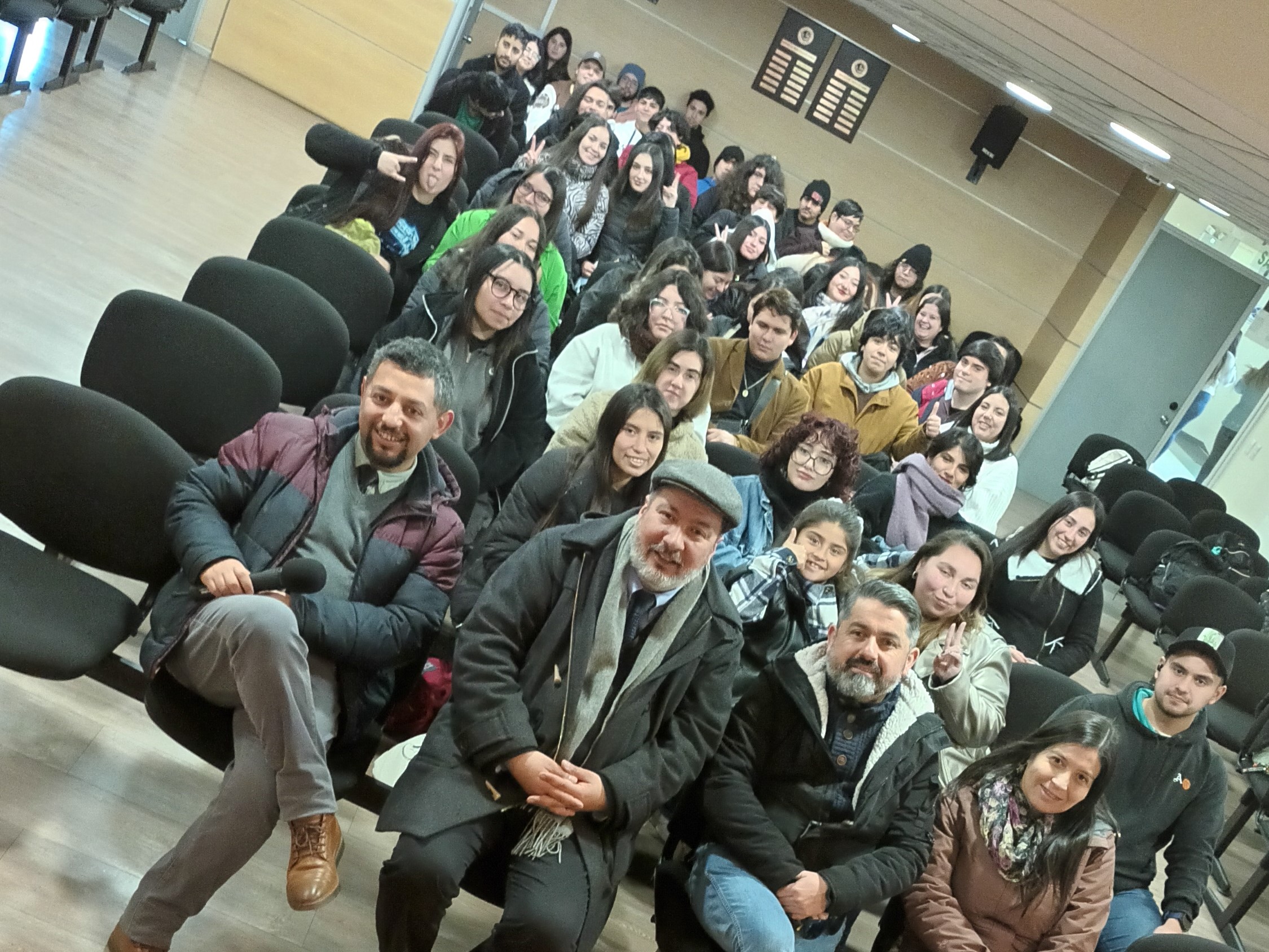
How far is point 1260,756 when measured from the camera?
495 cm

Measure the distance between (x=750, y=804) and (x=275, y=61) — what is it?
8.71 m

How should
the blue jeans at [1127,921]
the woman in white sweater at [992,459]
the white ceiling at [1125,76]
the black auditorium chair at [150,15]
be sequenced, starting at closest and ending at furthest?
the white ceiling at [1125,76]
the blue jeans at [1127,921]
the woman in white sweater at [992,459]
the black auditorium chair at [150,15]

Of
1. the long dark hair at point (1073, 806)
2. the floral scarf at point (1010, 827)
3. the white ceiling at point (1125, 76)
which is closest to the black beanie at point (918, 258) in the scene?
the white ceiling at point (1125, 76)

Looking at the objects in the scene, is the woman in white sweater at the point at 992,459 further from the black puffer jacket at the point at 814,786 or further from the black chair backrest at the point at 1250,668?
the black puffer jacket at the point at 814,786

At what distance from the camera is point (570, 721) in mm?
2418

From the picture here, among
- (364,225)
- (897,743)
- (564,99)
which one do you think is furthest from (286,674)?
(564,99)

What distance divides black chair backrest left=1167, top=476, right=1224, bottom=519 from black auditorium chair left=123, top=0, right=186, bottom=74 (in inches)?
295

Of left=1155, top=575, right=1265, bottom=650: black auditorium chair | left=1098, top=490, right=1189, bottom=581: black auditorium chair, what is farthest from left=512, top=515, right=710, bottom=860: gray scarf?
left=1098, top=490, right=1189, bottom=581: black auditorium chair

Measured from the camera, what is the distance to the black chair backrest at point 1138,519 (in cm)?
652

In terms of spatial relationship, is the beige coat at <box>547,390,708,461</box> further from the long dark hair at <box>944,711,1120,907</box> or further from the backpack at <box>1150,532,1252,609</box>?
the backpack at <box>1150,532,1252,609</box>

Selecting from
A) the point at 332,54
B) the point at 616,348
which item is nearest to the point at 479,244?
the point at 616,348

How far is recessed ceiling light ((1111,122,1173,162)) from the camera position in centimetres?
347

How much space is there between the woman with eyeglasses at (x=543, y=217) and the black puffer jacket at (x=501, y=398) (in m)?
0.77

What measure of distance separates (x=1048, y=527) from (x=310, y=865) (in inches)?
118
